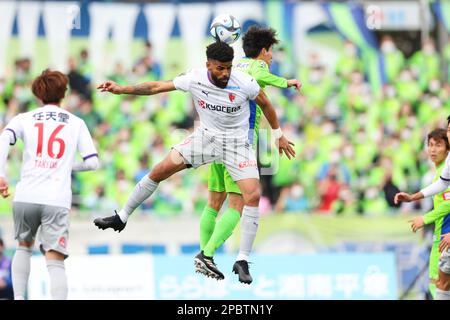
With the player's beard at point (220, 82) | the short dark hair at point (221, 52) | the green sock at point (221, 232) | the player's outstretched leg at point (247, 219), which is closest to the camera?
the short dark hair at point (221, 52)

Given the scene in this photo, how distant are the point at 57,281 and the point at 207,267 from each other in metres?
1.72

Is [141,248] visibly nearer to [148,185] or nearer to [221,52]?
[148,185]

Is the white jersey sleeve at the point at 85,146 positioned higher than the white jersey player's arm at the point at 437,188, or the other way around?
the white jersey sleeve at the point at 85,146

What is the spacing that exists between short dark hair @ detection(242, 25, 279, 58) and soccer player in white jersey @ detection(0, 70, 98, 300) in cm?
235

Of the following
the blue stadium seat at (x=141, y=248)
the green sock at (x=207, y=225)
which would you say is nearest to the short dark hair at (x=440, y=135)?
the green sock at (x=207, y=225)

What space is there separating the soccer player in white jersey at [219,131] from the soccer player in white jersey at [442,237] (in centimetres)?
143

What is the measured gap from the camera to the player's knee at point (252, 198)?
11.6 metres

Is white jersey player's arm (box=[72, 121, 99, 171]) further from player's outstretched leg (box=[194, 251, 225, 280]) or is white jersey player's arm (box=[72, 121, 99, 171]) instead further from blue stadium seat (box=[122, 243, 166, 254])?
blue stadium seat (box=[122, 243, 166, 254])

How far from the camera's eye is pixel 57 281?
10430 mm

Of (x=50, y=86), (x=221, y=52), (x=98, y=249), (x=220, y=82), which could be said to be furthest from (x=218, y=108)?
(x=98, y=249)

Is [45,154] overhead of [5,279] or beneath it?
overhead

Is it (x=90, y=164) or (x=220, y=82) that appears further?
(x=220, y=82)

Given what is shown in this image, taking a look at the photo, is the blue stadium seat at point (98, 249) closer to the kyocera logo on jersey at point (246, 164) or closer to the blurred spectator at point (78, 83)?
the blurred spectator at point (78, 83)
